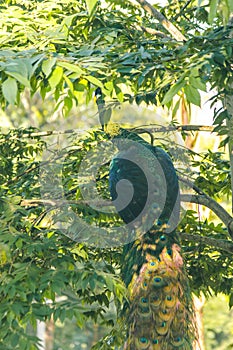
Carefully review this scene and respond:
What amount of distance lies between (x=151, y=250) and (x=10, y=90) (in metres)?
1.87

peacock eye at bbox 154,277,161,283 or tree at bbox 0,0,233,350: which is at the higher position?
tree at bbox 0,0,233,350

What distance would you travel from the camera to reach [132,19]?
4.13 m

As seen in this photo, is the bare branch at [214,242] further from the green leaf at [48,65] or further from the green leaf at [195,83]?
the green leaf at [48,65]

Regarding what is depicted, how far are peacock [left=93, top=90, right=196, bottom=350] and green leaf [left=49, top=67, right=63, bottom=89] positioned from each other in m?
1.51

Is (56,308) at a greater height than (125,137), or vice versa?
(125,137)

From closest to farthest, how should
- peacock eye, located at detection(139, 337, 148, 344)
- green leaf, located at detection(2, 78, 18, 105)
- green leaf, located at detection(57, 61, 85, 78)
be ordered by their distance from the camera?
1. green leaf, located at detection(2, 78, 18, 105)
2. green leaf, located at detection(57, 61, 85, 78)
3. peacock eye, located at detection(139, 337, 148, 344)

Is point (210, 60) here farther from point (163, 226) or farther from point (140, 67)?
point (163, 226)

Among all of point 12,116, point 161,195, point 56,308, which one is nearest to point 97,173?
point 161,195

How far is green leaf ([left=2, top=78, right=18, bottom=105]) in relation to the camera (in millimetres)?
2291

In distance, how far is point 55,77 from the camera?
8.41 feet

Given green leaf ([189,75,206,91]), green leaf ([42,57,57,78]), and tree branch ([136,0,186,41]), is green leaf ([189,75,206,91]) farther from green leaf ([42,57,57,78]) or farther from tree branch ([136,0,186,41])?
tree branch ([136,0,186,41])

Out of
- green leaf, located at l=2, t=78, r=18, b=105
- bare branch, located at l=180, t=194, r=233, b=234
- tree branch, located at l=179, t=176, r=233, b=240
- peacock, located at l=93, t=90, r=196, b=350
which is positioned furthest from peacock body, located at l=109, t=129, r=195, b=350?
green leaf, located at l=2, t=78, r=18, b=105

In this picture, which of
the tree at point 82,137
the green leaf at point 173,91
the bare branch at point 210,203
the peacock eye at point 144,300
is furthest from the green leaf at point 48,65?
the bare branch at point 210,203

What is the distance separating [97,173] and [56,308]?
200cm
